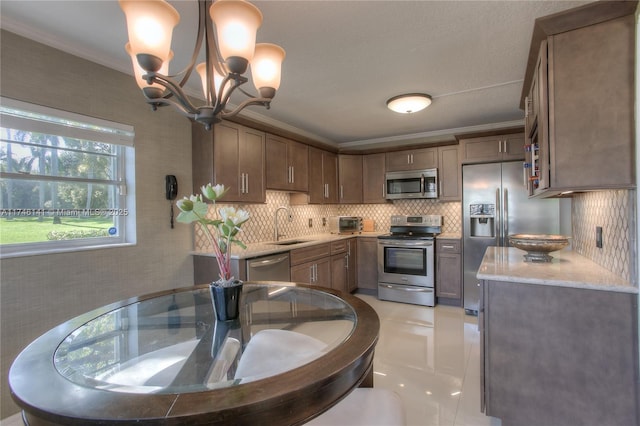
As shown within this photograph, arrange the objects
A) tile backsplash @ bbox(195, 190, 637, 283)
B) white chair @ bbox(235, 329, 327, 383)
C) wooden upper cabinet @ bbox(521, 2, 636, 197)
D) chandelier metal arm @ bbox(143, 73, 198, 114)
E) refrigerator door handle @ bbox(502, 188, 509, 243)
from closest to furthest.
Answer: white chair @ bbox(235, 329, 327, 383)
chandelier metal arm @ bbox(143, 73, 198, 114)
wooden upper cabinet @ bbox(521, 2, 636, 197)
tile backsplash @ bbox(195, 190, 637, 283)
refrigerator door handle @ bbox(502, 188, 509, 243)

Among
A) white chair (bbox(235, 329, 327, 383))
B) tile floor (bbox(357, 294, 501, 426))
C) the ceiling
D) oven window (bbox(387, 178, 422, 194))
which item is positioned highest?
the ceiling

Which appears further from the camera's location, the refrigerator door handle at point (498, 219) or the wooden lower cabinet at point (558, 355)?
the refrigerator door handle at point (498, 219)

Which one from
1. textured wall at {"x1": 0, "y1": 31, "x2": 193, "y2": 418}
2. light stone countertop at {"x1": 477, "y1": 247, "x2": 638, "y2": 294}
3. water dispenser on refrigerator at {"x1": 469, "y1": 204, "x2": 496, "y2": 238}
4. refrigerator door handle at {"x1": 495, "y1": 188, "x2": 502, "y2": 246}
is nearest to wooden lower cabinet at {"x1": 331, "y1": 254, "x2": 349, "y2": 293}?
water dispenser on refrigerator at {"x1": 469, "y1": 204, "x2": 496, "y2": 238}

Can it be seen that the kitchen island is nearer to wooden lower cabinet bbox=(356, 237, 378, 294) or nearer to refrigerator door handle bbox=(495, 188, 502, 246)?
refrigerator door handle bbox=(495, 188, 502, 246)

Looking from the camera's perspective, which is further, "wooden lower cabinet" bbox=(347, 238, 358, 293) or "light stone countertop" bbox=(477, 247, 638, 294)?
"wooden lower cabinet" bbox=(347, 238, 358, 293)

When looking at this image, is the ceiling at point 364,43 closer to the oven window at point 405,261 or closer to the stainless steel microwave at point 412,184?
the stainless steel microwave at point 412,184

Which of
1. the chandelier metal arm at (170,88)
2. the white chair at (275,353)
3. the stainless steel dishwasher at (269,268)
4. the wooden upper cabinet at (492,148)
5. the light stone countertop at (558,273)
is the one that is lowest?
the stainless steel dishwasher at (269,268)

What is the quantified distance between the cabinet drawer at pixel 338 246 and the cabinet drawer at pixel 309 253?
11 cm

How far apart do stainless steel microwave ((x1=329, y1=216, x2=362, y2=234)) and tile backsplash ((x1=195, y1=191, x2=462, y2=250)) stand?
24 cm

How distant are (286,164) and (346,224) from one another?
1542 millimetres

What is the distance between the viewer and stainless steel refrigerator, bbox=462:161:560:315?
3.48 metres

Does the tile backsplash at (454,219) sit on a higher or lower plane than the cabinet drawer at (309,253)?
higher

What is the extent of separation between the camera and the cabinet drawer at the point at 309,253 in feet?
11.0

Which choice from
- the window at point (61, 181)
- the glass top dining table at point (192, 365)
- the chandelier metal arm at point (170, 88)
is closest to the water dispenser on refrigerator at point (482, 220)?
the glass top dining table at point (192, 365)
